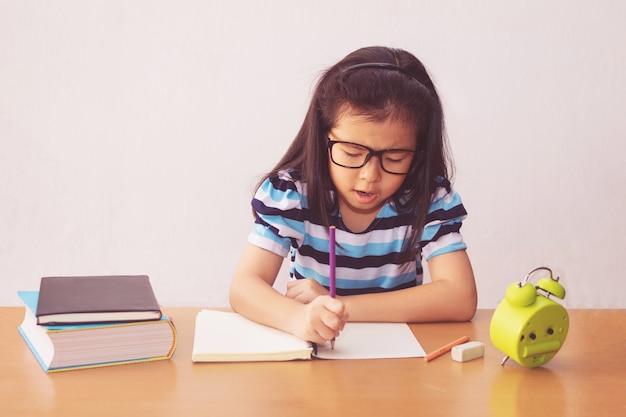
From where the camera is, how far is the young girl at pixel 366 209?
4.66 feet

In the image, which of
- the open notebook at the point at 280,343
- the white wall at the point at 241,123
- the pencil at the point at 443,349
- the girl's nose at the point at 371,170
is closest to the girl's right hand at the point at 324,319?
the open notebook at the point at 280,343

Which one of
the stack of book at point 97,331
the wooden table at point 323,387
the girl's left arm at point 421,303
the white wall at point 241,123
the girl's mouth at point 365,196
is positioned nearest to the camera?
the wooden table at point 323,387

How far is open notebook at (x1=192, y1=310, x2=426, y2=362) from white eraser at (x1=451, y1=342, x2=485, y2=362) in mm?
49

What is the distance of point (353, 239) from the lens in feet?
5.47

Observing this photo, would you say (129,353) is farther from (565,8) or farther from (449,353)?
(565,8)

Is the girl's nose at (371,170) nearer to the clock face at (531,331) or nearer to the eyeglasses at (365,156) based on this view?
the eyeglasses at (365,156)

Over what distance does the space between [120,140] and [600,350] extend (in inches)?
72.8

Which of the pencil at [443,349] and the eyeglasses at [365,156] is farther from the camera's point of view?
the eyeglasses at [365,156]

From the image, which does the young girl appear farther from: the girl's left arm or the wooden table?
the wooden table

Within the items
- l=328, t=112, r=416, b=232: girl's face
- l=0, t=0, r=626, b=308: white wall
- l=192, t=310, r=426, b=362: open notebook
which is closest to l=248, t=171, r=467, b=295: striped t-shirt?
l=328, t=112, r=416, b=232: girl's face

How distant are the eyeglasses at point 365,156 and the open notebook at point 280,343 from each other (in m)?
0.28

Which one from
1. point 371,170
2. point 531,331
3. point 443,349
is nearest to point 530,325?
point 531,331

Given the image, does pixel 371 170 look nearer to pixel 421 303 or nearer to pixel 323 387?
pixel 421 303

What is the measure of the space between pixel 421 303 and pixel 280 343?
0.31 metres
